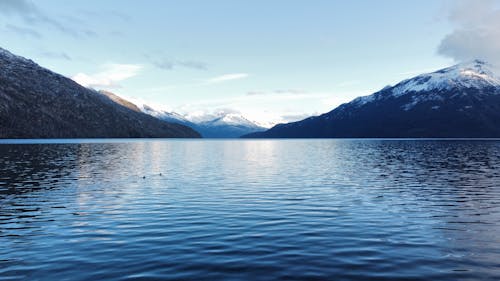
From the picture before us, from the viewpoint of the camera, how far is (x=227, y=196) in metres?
45.6

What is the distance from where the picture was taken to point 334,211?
36.5 m

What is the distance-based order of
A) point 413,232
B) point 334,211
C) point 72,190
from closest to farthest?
1. point 413,232
2. point 334,211
3. point 72,190

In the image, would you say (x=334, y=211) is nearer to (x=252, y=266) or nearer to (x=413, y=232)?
(x=413, y=232)

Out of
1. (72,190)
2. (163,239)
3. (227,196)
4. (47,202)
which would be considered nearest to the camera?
(163,239)

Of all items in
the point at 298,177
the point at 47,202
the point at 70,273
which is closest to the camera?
the point at 70,273

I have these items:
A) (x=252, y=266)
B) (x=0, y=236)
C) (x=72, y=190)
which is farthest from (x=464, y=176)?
(x=0, y=236)

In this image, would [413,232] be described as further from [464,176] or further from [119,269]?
[464,176]

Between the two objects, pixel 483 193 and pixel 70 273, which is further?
pixel 483 193

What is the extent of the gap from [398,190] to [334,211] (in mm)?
17915

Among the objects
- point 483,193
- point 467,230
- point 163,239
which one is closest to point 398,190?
point 483,193

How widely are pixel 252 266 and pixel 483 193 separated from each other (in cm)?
3916

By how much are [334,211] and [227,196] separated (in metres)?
14.2

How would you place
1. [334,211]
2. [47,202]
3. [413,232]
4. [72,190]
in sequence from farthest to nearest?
[72,190], [47,202], [334,211], [413,232]

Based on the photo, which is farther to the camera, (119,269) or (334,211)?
(334,211)
